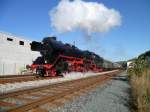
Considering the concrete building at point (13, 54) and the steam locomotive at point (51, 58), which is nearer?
the steam locomotive at point (51, 58)

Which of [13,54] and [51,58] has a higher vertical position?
[13,54]

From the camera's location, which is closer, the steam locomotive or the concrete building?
the steam locomotive

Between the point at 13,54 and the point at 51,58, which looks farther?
the point at 13,54

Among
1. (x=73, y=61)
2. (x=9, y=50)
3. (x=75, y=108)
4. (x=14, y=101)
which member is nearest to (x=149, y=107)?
(x=75, y=108)

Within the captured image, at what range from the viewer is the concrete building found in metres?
35.2

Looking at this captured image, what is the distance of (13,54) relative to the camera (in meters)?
37.9

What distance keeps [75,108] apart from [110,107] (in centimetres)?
141

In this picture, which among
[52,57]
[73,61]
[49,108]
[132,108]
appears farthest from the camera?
[73,61]

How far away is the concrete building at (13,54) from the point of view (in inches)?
1385

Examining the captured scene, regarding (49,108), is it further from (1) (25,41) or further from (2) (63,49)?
(1) (25,41)

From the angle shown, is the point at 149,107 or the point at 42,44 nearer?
the point at 149,107

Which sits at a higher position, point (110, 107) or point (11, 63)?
point (11, 63)

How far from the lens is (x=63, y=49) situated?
1024 inches

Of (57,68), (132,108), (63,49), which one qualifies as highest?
(63,49)
